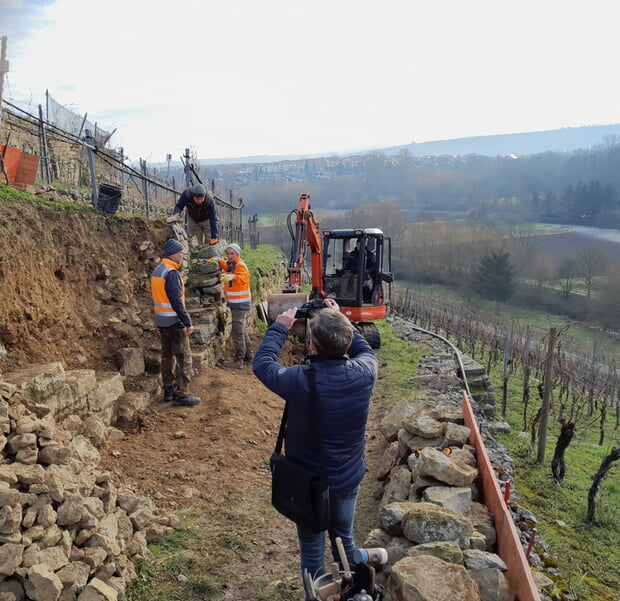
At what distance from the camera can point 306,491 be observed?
8.55 feet

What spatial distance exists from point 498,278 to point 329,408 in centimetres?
5411

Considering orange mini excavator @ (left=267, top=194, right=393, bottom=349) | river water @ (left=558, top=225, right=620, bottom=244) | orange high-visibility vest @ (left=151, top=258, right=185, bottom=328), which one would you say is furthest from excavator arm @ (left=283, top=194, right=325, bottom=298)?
river water @ (left=558, top=225, right=620, bottom=244)

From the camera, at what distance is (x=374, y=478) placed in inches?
220

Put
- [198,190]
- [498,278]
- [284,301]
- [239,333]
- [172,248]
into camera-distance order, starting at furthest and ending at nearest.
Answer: [498,278], [284,301], [198,190], [239,333], [172,248]

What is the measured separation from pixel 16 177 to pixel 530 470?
11499mm

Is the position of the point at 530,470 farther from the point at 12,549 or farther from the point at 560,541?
the point at 12,549

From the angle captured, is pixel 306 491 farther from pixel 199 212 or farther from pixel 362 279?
pixel 362 279

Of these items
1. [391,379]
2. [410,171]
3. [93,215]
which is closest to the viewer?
[93,215]

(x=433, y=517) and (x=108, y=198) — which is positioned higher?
(x=108, y=198)

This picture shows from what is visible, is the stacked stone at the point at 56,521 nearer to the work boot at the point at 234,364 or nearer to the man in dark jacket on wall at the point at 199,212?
the work boot at the point at 234,364

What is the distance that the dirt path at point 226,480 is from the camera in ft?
12.1

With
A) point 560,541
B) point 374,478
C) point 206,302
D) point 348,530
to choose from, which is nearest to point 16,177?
point 206,302

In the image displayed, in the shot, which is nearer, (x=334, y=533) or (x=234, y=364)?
(x=334, y=533)

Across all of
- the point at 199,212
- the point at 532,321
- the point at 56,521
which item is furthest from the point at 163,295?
the point at 532,321
